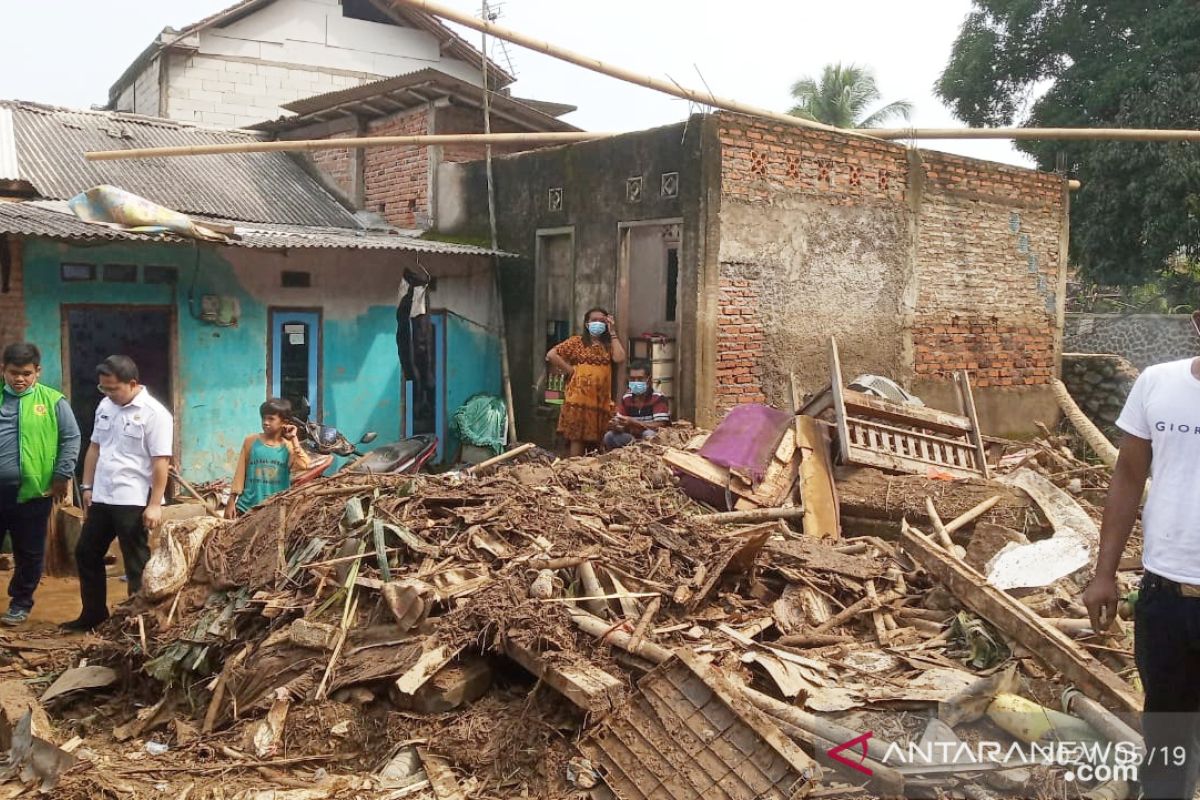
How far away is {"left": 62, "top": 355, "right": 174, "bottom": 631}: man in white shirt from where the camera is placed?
22.2 ft

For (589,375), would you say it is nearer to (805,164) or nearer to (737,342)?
(737,342)

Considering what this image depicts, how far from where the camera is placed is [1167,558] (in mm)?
3301

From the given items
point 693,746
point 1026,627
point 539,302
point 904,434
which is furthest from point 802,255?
point 693,746

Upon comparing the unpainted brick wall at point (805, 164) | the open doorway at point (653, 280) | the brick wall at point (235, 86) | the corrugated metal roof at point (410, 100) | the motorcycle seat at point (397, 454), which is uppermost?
the brick wall at point (235, 86)

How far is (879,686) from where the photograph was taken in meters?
5.07

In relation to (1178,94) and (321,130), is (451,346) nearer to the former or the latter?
(321,130)

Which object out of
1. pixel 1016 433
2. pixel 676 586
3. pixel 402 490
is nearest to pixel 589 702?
pixel 676 586

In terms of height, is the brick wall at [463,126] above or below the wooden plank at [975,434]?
above

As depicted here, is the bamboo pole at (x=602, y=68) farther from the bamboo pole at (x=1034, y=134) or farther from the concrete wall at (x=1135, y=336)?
the concrete wall at (x=1135, y=336)

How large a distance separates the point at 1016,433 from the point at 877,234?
138 inches

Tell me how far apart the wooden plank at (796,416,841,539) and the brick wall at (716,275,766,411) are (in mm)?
2264

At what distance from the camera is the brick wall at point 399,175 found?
1422 centimetres

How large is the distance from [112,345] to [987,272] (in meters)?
10.2

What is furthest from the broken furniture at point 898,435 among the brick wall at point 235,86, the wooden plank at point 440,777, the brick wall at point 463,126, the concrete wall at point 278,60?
the brick wall at point 235,86
